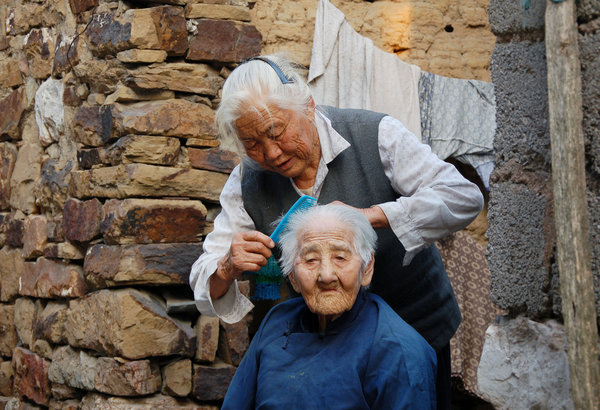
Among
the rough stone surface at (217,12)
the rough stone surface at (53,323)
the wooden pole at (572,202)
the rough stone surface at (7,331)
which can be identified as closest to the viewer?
the wooden pole at (572,202)

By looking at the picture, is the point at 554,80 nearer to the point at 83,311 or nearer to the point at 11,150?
the point at 83,311

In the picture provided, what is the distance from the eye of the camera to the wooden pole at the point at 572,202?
7.04 feet

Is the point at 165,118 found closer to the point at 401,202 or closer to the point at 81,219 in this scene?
the point at 81,219

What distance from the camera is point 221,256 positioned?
2916 millimetres

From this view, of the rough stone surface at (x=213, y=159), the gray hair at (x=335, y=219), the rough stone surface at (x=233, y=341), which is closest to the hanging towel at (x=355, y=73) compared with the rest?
the rough stone surface at (x=213, y=159)

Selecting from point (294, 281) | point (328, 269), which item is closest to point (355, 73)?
point (294, 281)

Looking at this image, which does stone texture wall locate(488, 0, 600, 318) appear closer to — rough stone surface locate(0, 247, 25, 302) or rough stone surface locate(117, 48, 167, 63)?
rough stone surface locate(117, 48, 167, 63)

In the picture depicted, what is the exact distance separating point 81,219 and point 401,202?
2.22 meters

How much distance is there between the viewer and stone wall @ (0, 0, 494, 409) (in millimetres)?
4094

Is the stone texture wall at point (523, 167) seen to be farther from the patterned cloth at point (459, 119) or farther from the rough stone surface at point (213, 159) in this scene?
the patterned cloth at point (459, 119)

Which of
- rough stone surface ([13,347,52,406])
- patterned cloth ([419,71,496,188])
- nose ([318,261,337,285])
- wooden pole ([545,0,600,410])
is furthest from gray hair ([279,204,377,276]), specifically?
patterned cloth ([419,71,496,188])

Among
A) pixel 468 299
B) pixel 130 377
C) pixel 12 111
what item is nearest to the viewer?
pixel 130 377

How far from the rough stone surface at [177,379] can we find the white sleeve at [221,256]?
4.03 ft

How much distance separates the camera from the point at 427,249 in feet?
9.93
